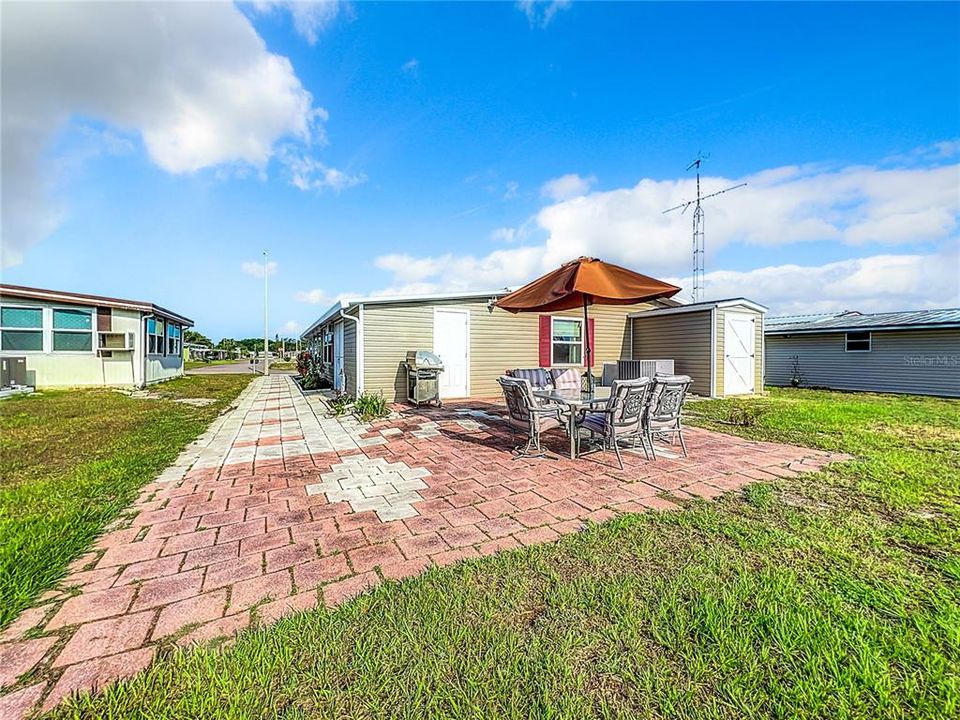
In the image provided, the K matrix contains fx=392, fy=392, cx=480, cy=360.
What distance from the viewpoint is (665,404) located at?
4512 millimetres

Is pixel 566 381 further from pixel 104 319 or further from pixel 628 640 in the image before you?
pixel 104 319

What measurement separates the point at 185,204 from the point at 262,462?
40.4 feet

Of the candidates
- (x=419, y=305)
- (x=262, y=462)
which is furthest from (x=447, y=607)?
(x=419, y=305)

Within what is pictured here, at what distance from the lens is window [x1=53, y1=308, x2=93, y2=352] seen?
37.9ft

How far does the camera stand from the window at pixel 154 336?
14.0 meters

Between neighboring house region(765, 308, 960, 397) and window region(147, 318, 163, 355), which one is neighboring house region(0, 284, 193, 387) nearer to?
window region(147, 318, 163, 355)

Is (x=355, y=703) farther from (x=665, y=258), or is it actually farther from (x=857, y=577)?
(x=665, y=258)

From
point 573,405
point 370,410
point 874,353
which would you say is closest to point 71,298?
point 370,410

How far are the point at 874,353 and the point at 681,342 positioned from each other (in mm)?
7324

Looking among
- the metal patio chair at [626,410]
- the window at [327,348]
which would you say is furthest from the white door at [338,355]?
the metal patio chair at [626,410]

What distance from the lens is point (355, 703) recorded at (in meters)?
1.38

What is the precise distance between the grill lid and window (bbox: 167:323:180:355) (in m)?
13.9

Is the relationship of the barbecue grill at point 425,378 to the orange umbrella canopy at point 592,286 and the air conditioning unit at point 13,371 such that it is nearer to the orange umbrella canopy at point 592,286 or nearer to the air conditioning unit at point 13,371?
the orange umbrella canopy at point 592,286

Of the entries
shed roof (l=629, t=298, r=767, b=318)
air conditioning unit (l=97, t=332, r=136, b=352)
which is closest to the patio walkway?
shed roof (l=629, t=298, r=767, b=318)
